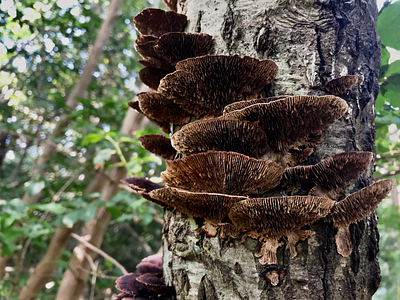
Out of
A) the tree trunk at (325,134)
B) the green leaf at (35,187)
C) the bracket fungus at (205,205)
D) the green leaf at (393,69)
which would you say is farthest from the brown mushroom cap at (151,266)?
the green leaf at (35,187)

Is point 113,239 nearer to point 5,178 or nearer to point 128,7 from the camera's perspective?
point 5,178

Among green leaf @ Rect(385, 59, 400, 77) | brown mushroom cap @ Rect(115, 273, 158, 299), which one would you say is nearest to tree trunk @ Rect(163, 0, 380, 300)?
brown mushroom cap @ Rect(115, 273, 158, 299)

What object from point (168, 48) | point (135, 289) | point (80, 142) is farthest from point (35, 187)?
point (168, 48)

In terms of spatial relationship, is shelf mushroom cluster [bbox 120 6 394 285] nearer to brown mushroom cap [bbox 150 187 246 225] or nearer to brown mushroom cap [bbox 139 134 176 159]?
brown mushroom cap [bbox 150 187 246 225]

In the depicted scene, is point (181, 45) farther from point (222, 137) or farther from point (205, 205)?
point (205, 205)

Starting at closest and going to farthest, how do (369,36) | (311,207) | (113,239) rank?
(311,207)
(369,36)
(113,239)

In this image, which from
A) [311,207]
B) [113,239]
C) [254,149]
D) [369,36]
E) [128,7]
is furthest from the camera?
[113,239]

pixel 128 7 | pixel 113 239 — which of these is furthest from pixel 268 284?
pixel 113 239
